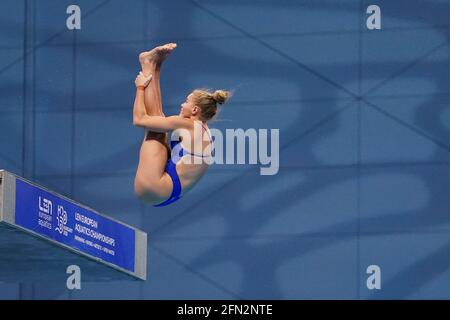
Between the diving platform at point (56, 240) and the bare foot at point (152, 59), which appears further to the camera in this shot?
the bare foot at point (152, 59)

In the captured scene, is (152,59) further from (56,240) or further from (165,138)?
(56,240)

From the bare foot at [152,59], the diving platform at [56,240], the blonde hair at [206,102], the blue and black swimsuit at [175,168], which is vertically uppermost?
the bare foot at [152,59]

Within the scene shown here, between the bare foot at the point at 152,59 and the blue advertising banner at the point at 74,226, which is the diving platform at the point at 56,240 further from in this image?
the bare foot at the point at 152,59

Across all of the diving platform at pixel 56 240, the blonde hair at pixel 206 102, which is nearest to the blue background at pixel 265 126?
the diving platform at pixel 56 240

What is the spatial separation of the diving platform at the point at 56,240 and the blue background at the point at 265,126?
3.83ft

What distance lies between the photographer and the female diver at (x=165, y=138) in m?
7.33

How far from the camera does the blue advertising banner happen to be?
702 cm

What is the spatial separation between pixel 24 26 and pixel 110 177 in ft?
5.05

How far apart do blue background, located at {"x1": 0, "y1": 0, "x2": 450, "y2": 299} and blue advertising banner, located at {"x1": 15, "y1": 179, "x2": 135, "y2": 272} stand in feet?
5.23

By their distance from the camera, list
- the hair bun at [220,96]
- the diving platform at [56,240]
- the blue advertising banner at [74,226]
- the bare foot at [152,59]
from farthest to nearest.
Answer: the hair bun at [220,96]
the bare foot at [152,59]
the blue advertising banner at [74,226]
the diving platform at [56,240]

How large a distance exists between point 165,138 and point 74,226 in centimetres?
82

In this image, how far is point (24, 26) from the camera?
10.5 metres
